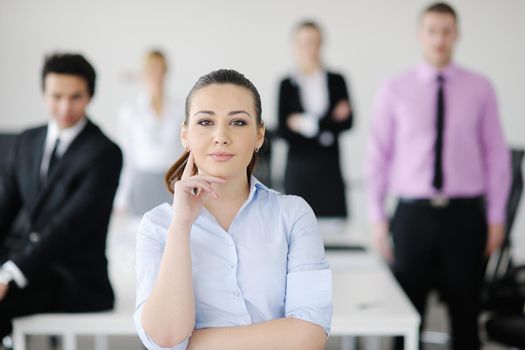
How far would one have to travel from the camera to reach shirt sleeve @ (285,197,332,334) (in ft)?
4.57

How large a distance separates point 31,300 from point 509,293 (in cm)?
206

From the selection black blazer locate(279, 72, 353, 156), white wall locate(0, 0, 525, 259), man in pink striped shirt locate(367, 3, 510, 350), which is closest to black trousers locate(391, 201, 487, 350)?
man in pink striped shirt locate(367, 3, 510, 350)

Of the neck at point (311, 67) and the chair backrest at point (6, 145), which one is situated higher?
the neck at point (311, 67)

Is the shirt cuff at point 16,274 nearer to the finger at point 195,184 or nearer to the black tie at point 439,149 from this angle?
the finger at point 195,184

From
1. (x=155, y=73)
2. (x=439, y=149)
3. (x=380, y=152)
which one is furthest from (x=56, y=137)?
(x=155, y=73)

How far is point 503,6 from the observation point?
547cm

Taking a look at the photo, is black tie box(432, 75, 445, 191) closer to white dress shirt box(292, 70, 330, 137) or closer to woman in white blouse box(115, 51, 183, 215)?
white dress shirt box(292, 70, 330, 137)

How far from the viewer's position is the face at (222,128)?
4.20 feet

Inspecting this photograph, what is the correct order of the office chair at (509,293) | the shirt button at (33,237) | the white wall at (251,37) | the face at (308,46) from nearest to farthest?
the shirt button at (33,237)
the office chair at (509,293)
the face at (308,46)
the white wall at (251,37)

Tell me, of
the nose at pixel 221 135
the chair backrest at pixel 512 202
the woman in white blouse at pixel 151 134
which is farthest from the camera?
the woman in white blouse at pixel 151 134

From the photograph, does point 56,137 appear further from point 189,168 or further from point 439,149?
point 439,149

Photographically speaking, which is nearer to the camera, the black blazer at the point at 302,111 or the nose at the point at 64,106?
the nose at the point at 64,106

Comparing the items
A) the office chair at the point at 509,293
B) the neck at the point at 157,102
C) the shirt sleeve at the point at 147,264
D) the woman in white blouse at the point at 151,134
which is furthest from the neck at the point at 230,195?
the neck at the point at 157,102

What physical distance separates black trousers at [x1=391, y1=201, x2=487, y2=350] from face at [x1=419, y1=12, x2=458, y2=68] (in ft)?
1.96
